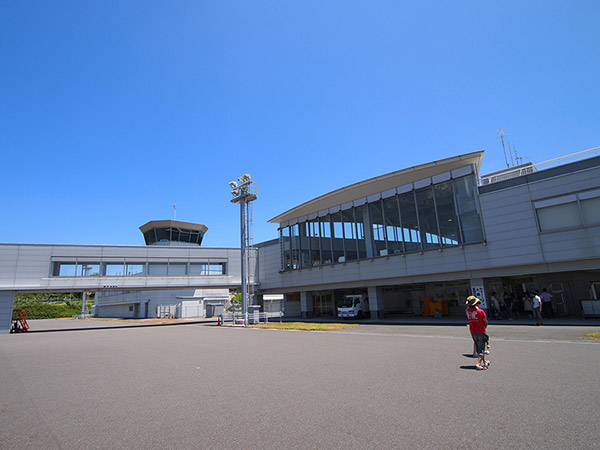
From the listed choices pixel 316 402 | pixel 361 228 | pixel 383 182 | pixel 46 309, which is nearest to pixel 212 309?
pixel 361 228

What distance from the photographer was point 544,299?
2139 centimetres

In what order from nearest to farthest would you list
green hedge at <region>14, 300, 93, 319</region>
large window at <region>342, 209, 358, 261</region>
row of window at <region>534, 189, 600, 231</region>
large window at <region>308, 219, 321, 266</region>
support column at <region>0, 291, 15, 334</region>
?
1. row of window at <region>534, 189, 600, 231</region>
2. support column at <region>0, 291, 15, 334</region>
3. large window at <region>342, 209, 358, 261</region>
4. large window at <region>308, 219, 321, 266</region>
5. green hedge at <region>14, 300, 93, 319</region>

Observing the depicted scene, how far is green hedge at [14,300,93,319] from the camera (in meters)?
74.1

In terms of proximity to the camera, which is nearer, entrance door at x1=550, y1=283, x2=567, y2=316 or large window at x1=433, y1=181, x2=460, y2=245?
entrance door at x1=550, y1=283, x2=567, y2=316

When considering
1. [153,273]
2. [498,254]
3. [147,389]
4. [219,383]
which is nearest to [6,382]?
[147,389]

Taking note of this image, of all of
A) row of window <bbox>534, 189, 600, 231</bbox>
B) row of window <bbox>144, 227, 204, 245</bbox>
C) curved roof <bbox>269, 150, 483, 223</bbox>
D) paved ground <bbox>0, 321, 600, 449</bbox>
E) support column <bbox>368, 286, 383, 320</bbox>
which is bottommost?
paved ground <bbox>0, 321, 600, 449</bbox>

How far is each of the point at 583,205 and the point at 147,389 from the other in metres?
23.0

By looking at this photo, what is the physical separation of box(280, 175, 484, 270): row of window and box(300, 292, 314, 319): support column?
327cm

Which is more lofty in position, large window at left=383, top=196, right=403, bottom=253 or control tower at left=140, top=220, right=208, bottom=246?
control tower at left=140, top=220, right=208, bottom=246

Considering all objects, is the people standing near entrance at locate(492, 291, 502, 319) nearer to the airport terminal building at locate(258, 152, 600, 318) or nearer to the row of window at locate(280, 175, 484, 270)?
the airport terminal building at locate(258, 152, 600, 318)

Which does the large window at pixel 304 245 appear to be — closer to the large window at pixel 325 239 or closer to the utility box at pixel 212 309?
the large window at pixel 325 239

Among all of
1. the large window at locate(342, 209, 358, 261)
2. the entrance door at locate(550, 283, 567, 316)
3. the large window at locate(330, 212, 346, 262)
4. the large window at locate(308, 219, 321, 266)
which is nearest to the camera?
the entrance door at locate(550, 283, 567, 316)

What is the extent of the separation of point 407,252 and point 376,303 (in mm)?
5364

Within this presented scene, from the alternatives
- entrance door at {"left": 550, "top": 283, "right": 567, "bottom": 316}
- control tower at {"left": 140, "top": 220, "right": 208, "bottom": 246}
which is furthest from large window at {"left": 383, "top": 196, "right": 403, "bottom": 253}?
control tower at {"left": 140, "top": 220, "right": 208, "bottom": 246}
